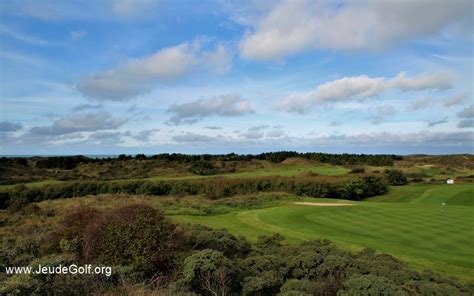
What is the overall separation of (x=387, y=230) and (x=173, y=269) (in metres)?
17.6

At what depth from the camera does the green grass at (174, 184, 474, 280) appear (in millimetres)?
17812

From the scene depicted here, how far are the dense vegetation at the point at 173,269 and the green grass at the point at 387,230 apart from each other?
18.6 ft

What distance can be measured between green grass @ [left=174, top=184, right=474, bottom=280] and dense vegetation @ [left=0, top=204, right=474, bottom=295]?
18.6ft

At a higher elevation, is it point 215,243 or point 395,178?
point 215,243

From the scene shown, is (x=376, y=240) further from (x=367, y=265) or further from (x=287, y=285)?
(x=287, y=285)

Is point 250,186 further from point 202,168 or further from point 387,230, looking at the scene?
point 387,230

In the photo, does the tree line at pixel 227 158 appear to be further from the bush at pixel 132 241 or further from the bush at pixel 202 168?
the bush at pixel 132 241

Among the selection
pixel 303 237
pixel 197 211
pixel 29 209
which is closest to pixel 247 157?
pixel 197 211

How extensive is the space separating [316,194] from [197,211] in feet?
89.7

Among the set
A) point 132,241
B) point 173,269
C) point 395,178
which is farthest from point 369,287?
point 395,178

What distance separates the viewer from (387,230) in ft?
80.7

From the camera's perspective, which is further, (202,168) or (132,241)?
(202,168)

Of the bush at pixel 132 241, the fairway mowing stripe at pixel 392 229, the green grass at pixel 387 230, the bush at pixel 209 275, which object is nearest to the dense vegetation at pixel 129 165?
the green grass at pixel 387 230

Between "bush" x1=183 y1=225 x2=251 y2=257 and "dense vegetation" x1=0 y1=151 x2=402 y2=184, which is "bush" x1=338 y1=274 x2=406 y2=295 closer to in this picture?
"bush" x1=183 y1=225 x2=251 y2=257
